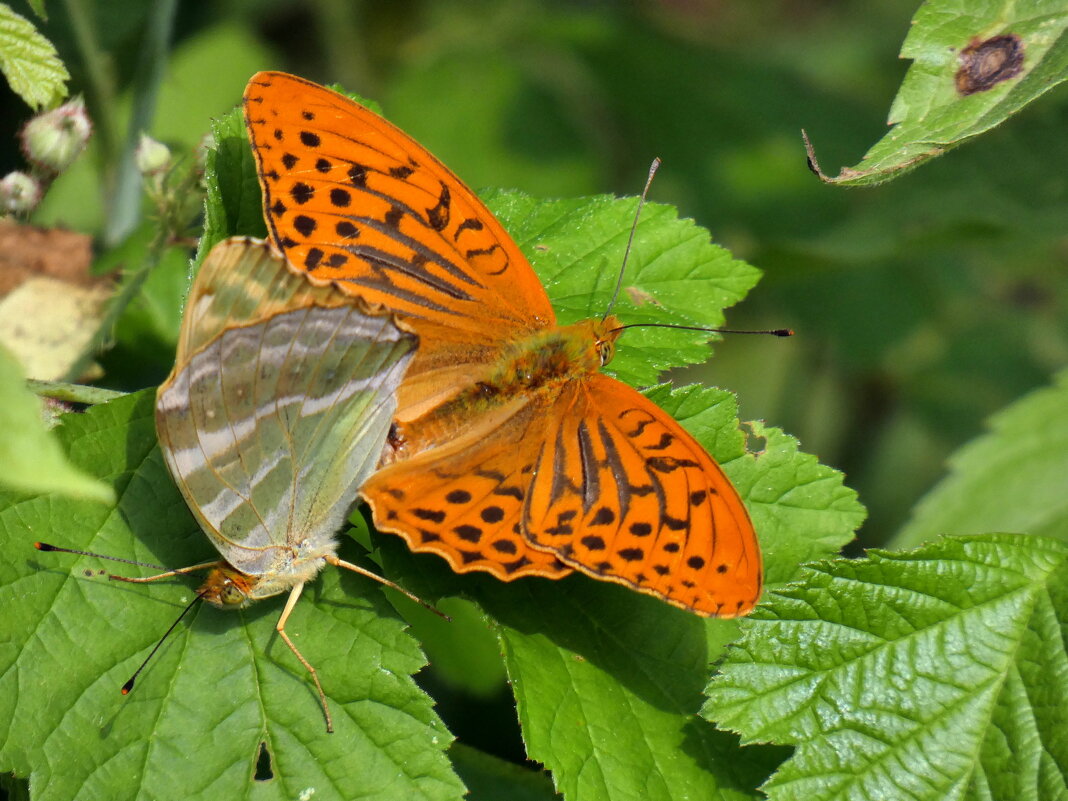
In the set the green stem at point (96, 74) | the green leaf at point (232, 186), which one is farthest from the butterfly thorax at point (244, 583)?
the green stem at point (96, 74)

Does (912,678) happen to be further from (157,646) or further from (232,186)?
(232,186)

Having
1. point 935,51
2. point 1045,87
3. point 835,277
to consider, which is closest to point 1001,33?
point 935,51

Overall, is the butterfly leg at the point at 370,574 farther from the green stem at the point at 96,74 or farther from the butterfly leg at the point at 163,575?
the green stem at the point at 96,74

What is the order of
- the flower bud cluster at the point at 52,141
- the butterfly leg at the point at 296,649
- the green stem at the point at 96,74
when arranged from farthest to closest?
the green stem at the point at 96,74
the flower bud cluster at the point at 52,141
the butterfly leg at the point at 296,649

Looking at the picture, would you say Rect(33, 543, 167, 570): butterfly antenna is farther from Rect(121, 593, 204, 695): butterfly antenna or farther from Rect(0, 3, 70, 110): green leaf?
Rect(0, 3, 70, 110): green leaf

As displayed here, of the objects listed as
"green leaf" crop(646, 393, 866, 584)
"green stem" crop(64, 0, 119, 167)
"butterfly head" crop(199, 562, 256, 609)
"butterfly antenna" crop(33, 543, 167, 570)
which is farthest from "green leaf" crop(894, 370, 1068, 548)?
"green stem" crop(64, 0, 119, 167)

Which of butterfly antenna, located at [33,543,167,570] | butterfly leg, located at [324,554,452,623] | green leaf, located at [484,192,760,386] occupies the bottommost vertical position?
butterfly antenna, located at [33,543,167,570]

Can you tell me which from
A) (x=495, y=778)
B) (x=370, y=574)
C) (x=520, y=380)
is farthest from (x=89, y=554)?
(x=495, y=778)
